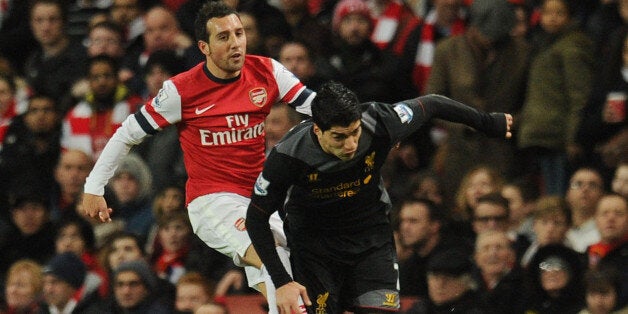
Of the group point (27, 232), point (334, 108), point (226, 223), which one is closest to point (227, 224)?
point (226, 223)

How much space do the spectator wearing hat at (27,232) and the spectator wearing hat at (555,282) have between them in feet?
15.1

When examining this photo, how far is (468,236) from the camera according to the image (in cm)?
1128

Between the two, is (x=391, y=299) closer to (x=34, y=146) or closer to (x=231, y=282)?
(x=231, y=282)

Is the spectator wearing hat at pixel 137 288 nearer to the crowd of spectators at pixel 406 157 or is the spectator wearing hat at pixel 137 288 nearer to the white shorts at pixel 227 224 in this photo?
the crowd of spectators at pixel 406 157

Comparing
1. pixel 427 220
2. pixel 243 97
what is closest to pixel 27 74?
pixel 427 220

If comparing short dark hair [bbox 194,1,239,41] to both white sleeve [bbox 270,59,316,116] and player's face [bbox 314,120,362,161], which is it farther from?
player's face [bbox 314,120,362,161]

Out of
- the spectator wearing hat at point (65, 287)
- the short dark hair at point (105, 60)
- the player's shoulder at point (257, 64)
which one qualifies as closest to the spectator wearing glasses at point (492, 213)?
the player's shoulder at point (257, 64)

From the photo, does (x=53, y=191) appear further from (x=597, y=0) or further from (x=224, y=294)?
(x=597, y=0)

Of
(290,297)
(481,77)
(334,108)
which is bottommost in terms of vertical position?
(290,297)

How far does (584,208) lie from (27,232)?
15.8 ft

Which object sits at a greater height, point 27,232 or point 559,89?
point 559,89

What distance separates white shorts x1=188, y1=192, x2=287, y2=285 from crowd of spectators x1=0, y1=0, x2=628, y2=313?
173cm

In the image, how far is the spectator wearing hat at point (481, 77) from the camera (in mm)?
12102

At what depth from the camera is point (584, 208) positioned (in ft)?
36.2
